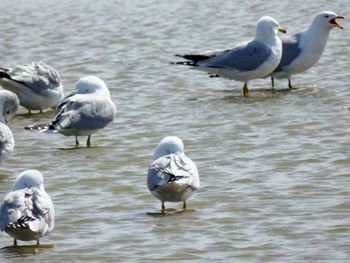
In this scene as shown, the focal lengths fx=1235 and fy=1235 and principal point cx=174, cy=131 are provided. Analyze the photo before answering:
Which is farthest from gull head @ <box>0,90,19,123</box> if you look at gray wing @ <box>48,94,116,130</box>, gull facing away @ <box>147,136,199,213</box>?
gull facing away @ <box>147,136,199,213</box>

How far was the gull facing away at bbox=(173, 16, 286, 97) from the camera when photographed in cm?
1503

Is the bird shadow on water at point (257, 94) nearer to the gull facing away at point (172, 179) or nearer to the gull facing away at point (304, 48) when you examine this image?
the gull facing away at point (304, 48)

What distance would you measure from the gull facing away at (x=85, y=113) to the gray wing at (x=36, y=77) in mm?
1944

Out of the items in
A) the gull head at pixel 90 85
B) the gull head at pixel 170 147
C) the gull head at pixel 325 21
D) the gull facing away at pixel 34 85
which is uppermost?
the gull head at pixel 170 147

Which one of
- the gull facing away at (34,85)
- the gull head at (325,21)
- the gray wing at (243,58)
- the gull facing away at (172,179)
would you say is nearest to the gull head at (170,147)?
the gull facing away at (172,179)

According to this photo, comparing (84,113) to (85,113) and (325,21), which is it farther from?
(325,21)

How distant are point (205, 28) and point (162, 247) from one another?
41.9 ft

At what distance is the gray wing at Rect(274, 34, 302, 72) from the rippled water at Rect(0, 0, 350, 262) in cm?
34

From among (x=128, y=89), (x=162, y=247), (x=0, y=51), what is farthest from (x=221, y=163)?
(x=0, y=51)

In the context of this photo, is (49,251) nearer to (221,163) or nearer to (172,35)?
(221,163)

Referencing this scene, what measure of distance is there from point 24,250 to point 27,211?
31 centimetres

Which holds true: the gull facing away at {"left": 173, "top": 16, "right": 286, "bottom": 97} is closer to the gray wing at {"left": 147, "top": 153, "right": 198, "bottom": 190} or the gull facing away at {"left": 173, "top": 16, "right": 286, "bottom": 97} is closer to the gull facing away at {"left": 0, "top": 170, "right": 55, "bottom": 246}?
the gray wing at {"left": 147, "top": 153, "right": 198, "bottom": 190}

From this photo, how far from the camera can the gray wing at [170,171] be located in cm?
920

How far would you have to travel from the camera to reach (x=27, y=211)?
8414 millimetres
